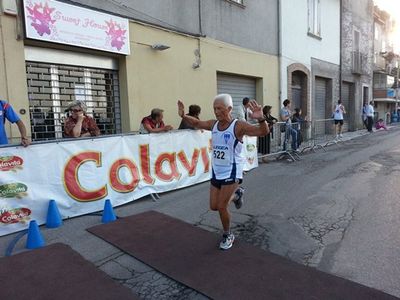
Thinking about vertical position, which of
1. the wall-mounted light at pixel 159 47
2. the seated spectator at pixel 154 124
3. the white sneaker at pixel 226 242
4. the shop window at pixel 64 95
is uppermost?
the wall-mounted light at pixel 159 47

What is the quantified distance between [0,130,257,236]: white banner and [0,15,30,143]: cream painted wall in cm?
176

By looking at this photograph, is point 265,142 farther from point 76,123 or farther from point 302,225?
point 76,123

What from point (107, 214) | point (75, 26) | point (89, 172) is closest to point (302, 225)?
point (107, 214)

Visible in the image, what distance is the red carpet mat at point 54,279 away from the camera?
3.16m

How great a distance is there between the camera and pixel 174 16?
30.7ft

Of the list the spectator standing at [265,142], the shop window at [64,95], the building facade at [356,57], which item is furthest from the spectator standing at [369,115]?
the shop window at [64,95]

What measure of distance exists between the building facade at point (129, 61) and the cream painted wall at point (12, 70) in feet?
0.05

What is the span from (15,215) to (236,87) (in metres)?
9.23

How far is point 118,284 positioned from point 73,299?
434 millimetres

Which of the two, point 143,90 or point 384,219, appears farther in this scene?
point 143,90

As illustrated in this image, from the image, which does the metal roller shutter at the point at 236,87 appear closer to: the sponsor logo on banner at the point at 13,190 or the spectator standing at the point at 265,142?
the spectator standing at the point at 265,142

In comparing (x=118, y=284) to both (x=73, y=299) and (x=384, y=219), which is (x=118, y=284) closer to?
(x=73, y=299)

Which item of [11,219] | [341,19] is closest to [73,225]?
[11,219]

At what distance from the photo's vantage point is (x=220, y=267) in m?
3.63
